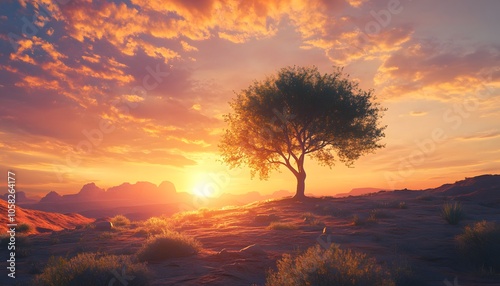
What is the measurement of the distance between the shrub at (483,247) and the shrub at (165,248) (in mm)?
10023

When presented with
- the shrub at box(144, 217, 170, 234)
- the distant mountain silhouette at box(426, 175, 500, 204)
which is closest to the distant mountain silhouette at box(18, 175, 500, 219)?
the distant mountain silhouette at box(426, 175, 500, 204)

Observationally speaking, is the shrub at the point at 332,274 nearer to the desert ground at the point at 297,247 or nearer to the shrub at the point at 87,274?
the desert ground at the point at 297,247

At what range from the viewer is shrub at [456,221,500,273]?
1053 centimetres

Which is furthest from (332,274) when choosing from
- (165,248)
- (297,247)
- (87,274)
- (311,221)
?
(311,221)

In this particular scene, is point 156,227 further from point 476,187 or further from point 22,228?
point 476,187

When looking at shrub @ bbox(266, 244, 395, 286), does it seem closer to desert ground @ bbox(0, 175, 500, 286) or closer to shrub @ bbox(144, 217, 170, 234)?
desert ground @ bbox(0, 175, 500, 286)

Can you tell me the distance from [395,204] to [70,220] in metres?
50.2

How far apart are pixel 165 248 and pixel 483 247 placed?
37.3 ft

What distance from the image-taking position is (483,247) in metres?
10.9

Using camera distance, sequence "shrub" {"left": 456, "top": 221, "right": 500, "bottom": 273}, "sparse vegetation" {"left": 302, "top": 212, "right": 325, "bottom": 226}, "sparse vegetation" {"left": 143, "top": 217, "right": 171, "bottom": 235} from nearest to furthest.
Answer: "shrub" {"left": 456, "top": 221, "right": 500, "bottom": 273}
"sparse vegetation" {"left": 302, "top": 212, "right": 325, "bottom": 226}
"sparse vegetation" {"left": 143, "top": 217, "right": 171, "bottom": 235}

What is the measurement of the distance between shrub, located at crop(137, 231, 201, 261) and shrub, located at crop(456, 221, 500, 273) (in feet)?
32.9

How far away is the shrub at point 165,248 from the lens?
12633 mm

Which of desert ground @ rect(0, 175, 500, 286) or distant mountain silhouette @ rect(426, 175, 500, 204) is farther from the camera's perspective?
distant mountain silhouette @ rect(426, 175, 500, 204)

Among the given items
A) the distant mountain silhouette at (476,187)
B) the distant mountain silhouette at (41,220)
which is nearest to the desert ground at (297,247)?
the distant mountain silhouette at (476,187)
